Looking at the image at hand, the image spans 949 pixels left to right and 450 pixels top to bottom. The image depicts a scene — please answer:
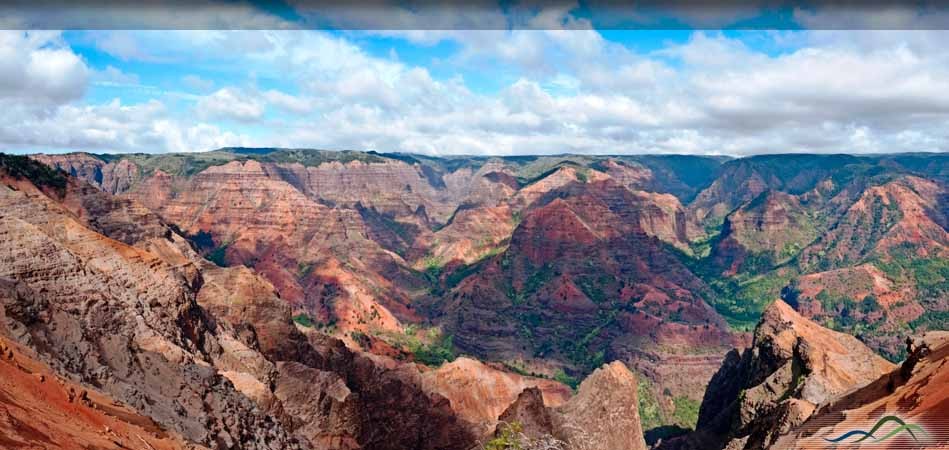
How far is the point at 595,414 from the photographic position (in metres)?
43.4

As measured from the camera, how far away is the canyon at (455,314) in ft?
69.3

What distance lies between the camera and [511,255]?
11888 cm

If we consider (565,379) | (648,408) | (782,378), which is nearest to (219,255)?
(565,379)

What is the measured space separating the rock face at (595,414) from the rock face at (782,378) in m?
5.00

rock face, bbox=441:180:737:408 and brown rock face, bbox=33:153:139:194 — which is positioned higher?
brown rock face, bbox=33:153:139:194

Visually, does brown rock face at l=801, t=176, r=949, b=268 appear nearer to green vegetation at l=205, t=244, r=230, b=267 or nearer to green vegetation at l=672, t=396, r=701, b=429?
green vegetation at l=672, t=396, r=701, b=429

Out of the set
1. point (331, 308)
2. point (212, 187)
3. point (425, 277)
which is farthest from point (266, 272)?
point (212, 187)

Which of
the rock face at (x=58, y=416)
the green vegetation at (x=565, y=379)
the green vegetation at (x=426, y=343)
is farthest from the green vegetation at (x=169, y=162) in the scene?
the rock face at (x=58, y=416)

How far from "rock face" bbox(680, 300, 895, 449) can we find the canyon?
0.26 m

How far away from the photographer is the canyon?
21125mm

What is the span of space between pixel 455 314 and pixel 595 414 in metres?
60.7

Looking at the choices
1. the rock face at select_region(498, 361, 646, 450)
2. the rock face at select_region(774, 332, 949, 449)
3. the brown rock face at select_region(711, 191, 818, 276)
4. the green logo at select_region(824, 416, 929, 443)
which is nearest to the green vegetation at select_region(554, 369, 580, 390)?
the rock face at select_region(498, 361, 646, 450)

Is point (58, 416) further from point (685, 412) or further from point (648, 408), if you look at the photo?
point (685, 412)

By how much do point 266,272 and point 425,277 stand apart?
131ft
